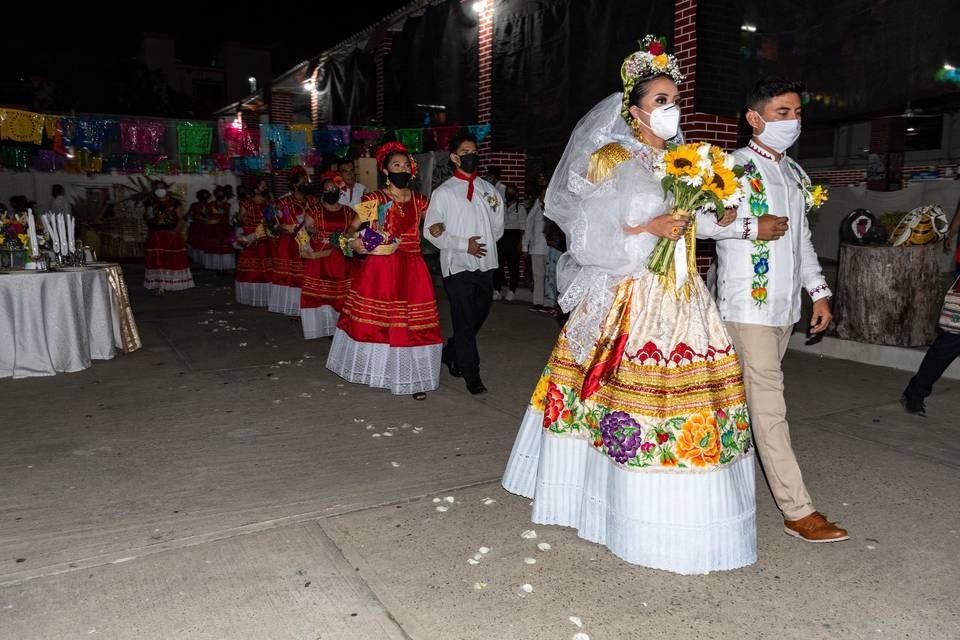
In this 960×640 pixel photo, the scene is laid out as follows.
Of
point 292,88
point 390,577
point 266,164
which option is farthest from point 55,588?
point 292,88

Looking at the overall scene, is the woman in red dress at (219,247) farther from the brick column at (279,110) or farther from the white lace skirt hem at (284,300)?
the white lace skirt hem at (284,300)

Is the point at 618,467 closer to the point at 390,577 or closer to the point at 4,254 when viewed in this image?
the point at 390,577

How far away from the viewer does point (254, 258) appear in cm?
1050

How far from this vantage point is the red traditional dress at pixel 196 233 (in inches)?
605

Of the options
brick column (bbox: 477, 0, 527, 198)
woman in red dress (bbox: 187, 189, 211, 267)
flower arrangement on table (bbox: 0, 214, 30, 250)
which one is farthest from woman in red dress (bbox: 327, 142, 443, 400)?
woman in red dress (bbox: 187, 189, 211, 267)

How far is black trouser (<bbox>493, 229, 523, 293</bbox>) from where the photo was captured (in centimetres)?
1120

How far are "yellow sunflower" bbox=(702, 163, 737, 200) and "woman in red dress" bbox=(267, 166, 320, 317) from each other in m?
6.20

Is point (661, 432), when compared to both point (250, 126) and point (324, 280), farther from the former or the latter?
point (250, 126)

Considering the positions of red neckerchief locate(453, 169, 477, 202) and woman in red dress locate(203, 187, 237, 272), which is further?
woman in red dress locate(203, 187, 237, 272)

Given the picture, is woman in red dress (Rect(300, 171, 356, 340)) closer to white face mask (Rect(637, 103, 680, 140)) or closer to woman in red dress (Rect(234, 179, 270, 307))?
woman in red dress (Rect(234, 179, 270, 307))

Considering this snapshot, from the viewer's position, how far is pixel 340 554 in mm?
3031

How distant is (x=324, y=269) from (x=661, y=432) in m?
6.05

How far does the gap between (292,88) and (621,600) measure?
740 inches

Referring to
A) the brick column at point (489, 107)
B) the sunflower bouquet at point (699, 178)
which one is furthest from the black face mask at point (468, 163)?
the brick column at point (489, 107)
